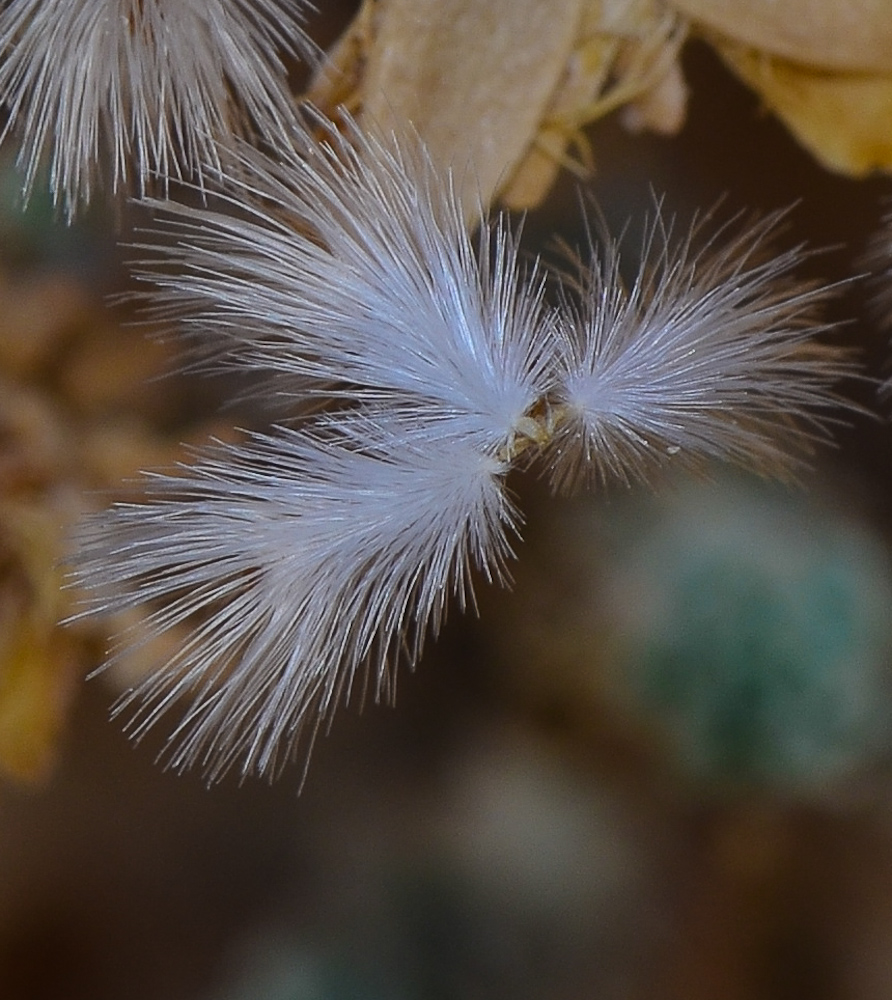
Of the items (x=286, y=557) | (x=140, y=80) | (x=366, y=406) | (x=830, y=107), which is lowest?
(x=286, y=557)

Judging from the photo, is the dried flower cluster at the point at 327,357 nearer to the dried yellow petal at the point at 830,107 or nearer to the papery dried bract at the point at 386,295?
the papery dried bract at the point at 386,295

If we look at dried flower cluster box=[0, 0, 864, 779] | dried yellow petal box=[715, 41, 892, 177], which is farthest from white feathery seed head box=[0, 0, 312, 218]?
dried yellow petal box=[715, 41, 892, 177]

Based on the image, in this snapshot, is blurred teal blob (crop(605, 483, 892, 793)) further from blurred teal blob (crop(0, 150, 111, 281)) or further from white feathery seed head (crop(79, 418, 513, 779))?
blurred teal blob (crop(0, 150, 111, 281))

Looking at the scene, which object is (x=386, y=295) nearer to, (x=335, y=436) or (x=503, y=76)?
(x=335, y=436)

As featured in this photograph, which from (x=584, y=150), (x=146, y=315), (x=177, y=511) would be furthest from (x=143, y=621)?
(x=584, y=150)

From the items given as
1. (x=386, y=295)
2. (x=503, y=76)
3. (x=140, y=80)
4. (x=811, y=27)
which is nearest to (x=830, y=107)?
(x=811, y=27)
